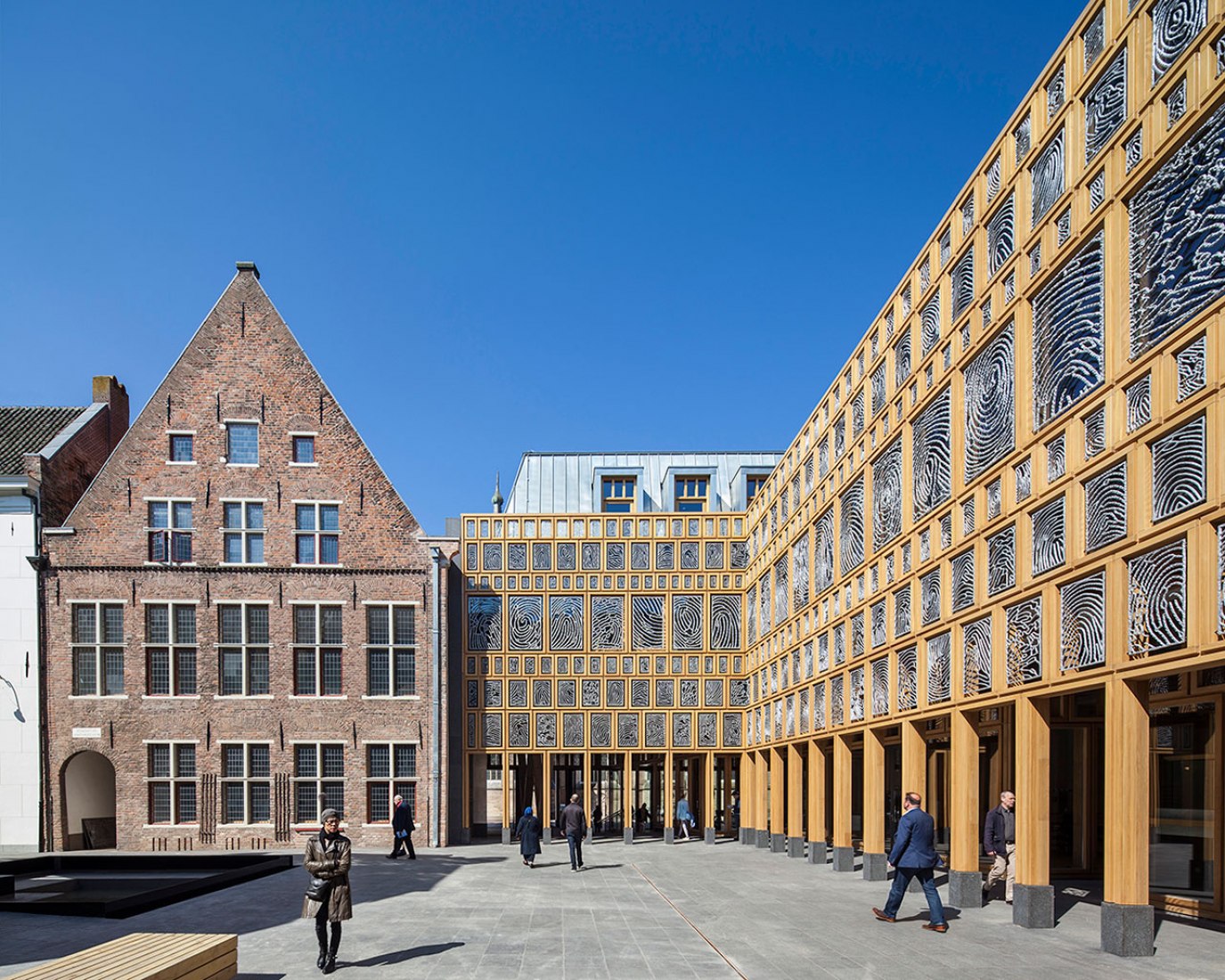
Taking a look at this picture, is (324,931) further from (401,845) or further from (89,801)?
(89,801)

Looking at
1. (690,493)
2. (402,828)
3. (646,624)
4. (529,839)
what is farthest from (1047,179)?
(690,493)

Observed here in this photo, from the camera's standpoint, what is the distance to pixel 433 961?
11.9m

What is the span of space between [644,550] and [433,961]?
2308 centimetres

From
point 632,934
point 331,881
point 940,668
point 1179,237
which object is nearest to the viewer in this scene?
point 1179,237

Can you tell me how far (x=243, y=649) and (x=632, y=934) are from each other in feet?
67.0

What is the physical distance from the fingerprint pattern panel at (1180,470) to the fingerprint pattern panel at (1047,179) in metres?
4.03

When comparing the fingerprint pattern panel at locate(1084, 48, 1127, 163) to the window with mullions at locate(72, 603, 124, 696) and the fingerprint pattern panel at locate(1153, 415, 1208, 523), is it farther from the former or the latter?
the window with mullions at locate(72, 603, 124, 696)

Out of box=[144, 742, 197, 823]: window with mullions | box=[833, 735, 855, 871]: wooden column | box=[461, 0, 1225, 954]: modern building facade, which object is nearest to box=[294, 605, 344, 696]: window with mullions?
Answer: box=[144, 742, 197, 823]: window with mullions

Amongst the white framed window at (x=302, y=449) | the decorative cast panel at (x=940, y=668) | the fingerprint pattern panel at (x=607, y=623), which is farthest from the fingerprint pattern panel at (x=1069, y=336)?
the white framed window at (x=302, y=449)

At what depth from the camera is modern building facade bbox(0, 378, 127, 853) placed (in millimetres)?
29859

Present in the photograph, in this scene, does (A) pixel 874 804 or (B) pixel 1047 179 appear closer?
(B) pixel 1047 179

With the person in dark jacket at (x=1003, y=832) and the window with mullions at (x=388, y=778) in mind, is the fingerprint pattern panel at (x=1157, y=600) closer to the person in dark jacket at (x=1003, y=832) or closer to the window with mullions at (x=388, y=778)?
the person in dark jacket at (x=1003, y=832)

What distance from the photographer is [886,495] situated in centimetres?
1927

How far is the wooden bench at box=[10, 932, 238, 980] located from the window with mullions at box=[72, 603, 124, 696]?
875 inches
